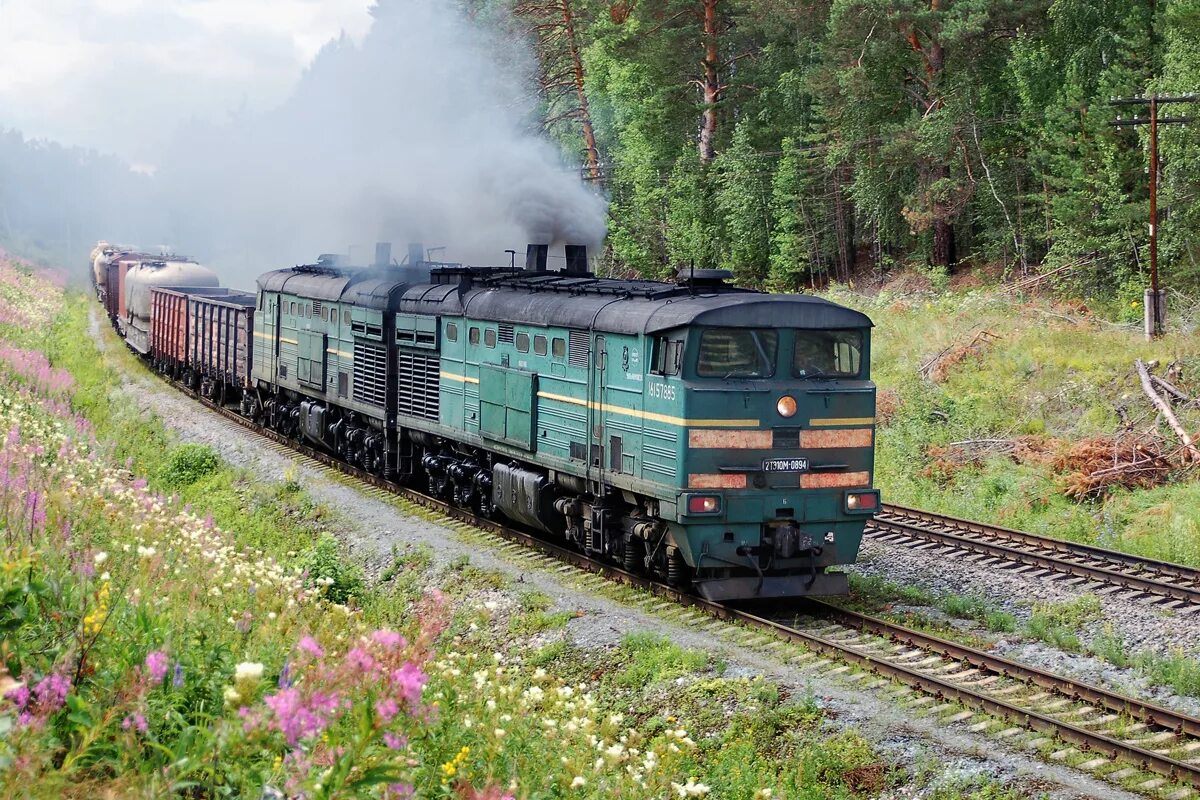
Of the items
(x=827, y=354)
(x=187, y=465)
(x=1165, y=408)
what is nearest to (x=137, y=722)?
(x=827, y=354)

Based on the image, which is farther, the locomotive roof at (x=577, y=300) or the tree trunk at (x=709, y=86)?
the tree trunk at (x=709, y=86)

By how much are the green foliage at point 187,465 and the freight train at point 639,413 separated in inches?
122

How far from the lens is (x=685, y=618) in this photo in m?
12.7

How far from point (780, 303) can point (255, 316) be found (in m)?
17.4

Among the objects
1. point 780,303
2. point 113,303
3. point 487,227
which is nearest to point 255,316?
point 487,227

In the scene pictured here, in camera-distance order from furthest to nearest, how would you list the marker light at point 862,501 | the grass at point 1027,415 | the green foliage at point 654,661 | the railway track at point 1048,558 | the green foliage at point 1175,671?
1. the grass at point 1027,415
2. the railway track at point 1048,558
3. the marker light at point 862,501
4. the green foliage at point 654,661
5. the green foliage at point 1175,671

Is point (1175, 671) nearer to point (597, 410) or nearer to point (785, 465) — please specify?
point (785, 465)

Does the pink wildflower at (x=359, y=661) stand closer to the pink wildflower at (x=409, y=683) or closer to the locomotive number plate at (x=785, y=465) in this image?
the pink wildflower at (x=409, y=683)

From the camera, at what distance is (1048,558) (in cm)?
1470

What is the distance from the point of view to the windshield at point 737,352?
12508 mm

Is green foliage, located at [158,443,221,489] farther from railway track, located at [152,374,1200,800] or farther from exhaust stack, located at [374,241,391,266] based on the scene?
railway track, located at [152,374,1200,800]

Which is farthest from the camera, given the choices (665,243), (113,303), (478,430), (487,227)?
(113,303)

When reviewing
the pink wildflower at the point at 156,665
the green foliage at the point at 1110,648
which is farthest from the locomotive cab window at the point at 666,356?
the pink wildflower at the point at 156,665

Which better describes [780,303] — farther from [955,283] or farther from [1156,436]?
[955,283]
